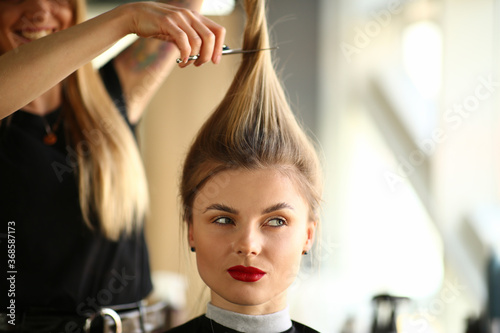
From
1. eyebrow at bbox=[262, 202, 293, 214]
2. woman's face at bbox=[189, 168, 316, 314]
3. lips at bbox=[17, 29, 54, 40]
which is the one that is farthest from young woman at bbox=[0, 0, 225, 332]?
eyebrow at bbox=[262, 202, 293, 214]

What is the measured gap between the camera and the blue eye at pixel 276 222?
2.59 feet

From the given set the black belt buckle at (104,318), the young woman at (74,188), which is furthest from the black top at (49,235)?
the black belt buckle at (104,318)

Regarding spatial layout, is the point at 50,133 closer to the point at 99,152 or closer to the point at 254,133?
the point at 99,152

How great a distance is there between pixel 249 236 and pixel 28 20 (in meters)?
0.61

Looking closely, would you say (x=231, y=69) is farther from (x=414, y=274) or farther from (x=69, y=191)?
(x=414, y=274)

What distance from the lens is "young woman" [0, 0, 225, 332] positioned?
100 centimetres

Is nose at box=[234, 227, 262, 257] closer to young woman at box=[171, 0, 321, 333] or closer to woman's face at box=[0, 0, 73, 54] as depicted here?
young woman at box=[171, 0, 321, 333]

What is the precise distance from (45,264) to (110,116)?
343mm

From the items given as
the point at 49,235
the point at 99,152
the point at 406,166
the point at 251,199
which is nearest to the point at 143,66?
the point at 99,152

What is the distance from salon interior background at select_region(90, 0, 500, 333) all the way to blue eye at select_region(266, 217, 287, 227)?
775 millimetres

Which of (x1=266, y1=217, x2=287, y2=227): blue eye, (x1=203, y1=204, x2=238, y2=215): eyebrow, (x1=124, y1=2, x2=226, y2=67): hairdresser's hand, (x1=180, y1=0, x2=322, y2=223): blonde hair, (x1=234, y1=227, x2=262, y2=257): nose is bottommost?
(x1=234, y1=227, x2=262, y2=257): nose

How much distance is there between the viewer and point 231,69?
3.10ft

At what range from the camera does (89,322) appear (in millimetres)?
952

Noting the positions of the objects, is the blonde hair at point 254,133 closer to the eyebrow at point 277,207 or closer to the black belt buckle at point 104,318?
the eyebrow at point 277,207
